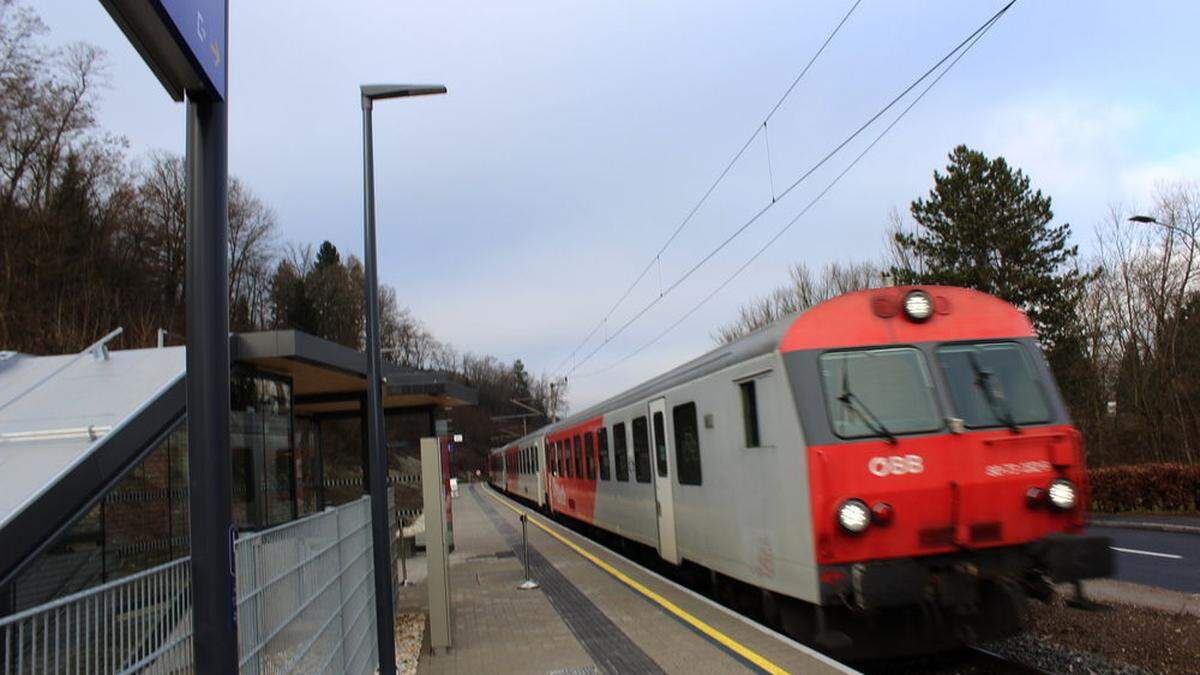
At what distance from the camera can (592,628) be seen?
842cm

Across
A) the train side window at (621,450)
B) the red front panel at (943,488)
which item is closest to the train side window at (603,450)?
the train side window at (621,450)

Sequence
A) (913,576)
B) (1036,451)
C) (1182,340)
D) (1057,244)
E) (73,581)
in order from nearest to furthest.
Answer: (913,576), (1036,451), (73,581), (1182,340), (1057,244)

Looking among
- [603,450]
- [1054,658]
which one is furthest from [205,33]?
[603,450]

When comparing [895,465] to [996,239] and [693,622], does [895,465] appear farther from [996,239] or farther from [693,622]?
[996,239]

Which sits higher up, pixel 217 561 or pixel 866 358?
pixel 866 358

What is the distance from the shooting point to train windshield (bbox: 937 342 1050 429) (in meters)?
6.71

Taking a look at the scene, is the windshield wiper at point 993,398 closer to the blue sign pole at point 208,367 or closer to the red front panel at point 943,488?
the red front panel at point 943,488

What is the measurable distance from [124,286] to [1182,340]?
116 ft

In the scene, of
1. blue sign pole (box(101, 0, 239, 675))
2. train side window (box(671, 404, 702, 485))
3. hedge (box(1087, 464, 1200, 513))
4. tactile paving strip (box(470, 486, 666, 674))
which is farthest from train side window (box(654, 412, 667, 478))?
hedge (box(1087, 464, 1200, 513))

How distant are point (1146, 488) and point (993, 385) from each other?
17496 mm

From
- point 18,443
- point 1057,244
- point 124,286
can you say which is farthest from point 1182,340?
point 124,286

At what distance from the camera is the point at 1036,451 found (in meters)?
6.55

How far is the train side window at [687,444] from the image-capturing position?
9.33 meters

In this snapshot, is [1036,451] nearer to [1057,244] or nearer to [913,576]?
[913,576]
